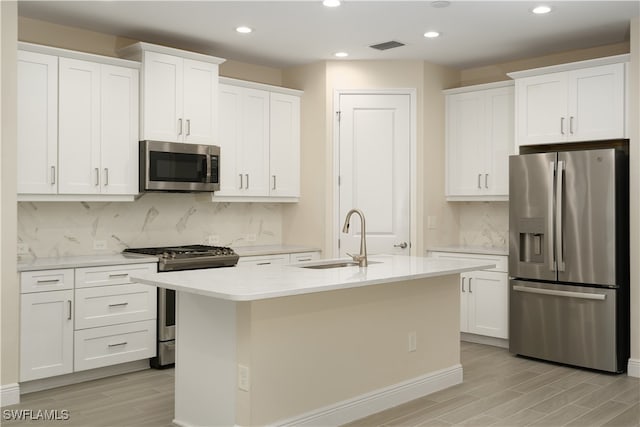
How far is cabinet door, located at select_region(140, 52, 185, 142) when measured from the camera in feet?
15.8

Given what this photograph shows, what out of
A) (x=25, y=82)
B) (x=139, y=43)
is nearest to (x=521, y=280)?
(x=139, y=43)

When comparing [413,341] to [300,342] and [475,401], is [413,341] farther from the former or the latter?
[300,342]

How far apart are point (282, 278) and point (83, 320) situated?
6.06 feet

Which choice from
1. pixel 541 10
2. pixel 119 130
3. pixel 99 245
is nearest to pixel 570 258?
pixel 541 10

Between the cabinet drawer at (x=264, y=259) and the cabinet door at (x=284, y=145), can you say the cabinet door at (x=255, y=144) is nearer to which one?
the cabinet door at (x=284, y=145)

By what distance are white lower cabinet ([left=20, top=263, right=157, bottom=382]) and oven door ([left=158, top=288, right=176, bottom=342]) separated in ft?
0.16

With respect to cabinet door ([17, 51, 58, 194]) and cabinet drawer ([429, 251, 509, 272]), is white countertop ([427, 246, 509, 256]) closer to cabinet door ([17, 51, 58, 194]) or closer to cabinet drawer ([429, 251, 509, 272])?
cabinet drawer ([429, 251, 509, 272])

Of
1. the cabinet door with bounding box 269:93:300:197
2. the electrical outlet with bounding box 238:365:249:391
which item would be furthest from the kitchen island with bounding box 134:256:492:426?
the cabinet door with bounding box 269:93:300:197

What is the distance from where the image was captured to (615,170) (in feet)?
15.1

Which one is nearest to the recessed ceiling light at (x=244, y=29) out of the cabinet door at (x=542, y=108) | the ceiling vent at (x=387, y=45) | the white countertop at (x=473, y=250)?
the ceiling vent at (x=387, y=45)

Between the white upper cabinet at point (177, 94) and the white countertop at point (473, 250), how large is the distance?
2400 millimetres

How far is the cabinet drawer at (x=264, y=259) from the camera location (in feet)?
17.6

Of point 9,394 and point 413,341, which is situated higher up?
point 413,341

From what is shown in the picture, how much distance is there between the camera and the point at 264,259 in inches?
216
